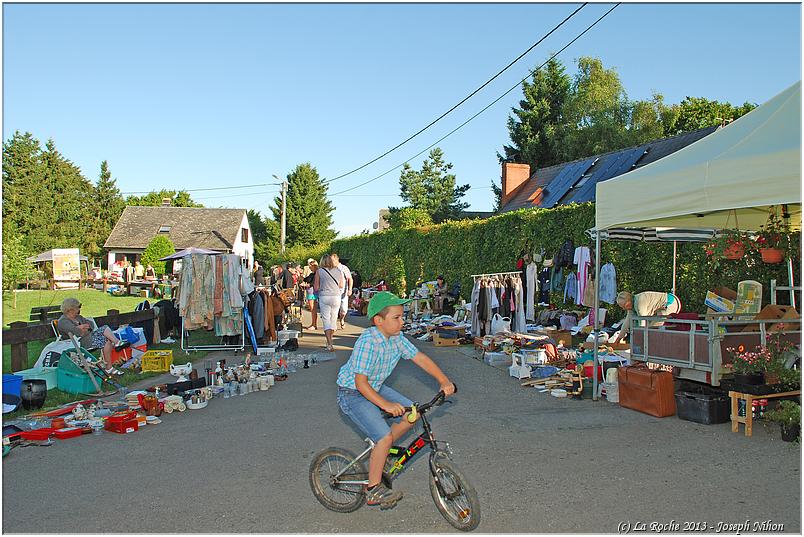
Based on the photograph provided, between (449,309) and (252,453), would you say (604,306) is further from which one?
(252,453)

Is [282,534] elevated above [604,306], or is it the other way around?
[604,306]

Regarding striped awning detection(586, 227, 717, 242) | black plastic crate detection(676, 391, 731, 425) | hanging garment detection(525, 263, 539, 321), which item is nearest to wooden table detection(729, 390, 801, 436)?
black plastic crate detection(676, 391, 731, 425)

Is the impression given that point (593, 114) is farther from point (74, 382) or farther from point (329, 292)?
point (74, 382)

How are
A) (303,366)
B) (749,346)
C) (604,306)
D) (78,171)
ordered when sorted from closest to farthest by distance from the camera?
(749,346) < (303,366) < (604,306) < (78,171)

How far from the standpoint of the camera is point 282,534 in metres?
4.28

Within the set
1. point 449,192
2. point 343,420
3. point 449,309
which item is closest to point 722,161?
point 343,420

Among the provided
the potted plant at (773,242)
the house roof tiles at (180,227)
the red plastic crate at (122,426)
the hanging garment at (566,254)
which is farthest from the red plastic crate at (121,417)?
the house roof tiles at (180,227)

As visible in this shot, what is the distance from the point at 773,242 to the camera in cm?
793

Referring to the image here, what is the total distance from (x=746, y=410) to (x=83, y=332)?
8810 mm

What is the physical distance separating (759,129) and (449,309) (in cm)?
1372

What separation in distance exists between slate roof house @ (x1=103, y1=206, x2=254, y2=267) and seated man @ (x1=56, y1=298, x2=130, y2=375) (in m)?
47.1

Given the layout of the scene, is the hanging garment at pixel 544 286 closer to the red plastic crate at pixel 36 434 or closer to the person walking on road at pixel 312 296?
the person walking on road at pixel 312 296

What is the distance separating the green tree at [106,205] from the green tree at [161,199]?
18.1 feet

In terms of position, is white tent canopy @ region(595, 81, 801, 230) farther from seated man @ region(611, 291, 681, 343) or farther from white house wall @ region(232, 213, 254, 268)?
white house wall @ region(232, 213, 254, 268)
